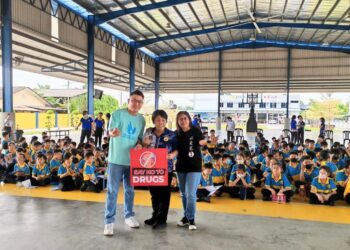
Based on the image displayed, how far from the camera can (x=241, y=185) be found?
18.7 feet

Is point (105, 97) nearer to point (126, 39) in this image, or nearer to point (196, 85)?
point (196, 85)

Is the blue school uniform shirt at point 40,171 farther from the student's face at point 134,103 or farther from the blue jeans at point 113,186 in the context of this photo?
the student's face at point 134,103

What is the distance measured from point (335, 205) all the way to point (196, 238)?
3077 millimetres

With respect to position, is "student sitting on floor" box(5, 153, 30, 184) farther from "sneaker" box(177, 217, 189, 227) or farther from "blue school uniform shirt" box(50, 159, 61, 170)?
"sneaker" box(177, 217, 189, 227)

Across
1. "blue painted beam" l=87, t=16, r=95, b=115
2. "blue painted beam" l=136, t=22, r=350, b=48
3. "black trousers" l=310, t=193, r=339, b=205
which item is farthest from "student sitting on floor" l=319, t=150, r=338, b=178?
"blue painted beam" l=136, t=22, r=350, b=48

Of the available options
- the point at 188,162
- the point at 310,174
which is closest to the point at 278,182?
the point at 310,174

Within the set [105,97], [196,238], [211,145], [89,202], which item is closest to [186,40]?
[211,145]

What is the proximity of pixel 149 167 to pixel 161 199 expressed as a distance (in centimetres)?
50

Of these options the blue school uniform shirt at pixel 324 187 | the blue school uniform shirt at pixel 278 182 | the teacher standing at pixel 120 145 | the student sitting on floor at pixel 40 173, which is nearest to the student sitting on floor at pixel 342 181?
the blue school uniform shirt at pixel 324 187

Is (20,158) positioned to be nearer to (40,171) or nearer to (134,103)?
(40,171)

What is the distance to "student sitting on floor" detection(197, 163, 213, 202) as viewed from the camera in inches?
209

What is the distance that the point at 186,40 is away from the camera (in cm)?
2056

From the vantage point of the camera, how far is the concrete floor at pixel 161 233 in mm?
3307

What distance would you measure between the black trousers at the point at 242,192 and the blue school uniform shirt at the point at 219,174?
502mm
